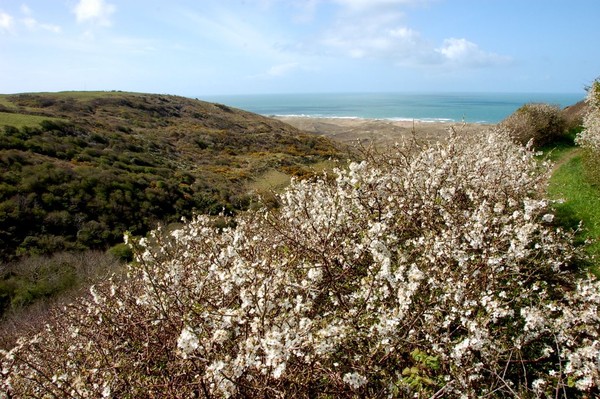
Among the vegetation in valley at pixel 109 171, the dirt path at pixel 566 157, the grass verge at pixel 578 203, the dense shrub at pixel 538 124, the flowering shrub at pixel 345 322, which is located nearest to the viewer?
the flowering shrub at pixel 345 322

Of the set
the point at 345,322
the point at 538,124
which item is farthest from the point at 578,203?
the point at 538,124

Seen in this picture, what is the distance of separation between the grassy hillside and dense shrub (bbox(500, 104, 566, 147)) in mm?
18005

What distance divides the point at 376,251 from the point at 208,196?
87.4 ft

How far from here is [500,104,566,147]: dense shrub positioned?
2877 centimetres

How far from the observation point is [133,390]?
3.89 metres

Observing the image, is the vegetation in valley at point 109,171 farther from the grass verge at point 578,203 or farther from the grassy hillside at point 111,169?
the grass verge at point 578,203

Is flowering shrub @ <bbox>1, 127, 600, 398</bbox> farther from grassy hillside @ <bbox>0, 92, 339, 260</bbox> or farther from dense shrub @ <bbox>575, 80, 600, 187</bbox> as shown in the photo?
dense shrub @ <bbox>575, 80, 600, 187</bbox>

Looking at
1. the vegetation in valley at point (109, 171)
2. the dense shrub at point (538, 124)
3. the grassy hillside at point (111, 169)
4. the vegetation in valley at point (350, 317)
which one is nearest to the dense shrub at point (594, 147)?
the dense shrub at point (538, 124)

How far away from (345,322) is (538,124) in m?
31.7

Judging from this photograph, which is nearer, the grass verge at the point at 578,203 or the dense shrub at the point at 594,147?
the grass verge at the point at 578,203

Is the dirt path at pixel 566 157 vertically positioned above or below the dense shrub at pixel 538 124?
below

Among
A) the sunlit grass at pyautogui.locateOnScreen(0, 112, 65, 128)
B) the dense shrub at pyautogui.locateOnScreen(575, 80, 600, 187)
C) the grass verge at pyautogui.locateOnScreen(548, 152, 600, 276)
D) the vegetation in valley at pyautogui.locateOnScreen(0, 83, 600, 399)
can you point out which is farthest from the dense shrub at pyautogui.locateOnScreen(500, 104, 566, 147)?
the sunlit grass at pyautogui.locateOnScreen(0, 112, 65, 128)

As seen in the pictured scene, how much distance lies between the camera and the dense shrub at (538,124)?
2877 centimetres

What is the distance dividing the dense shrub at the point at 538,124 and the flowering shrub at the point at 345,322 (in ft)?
83.0
